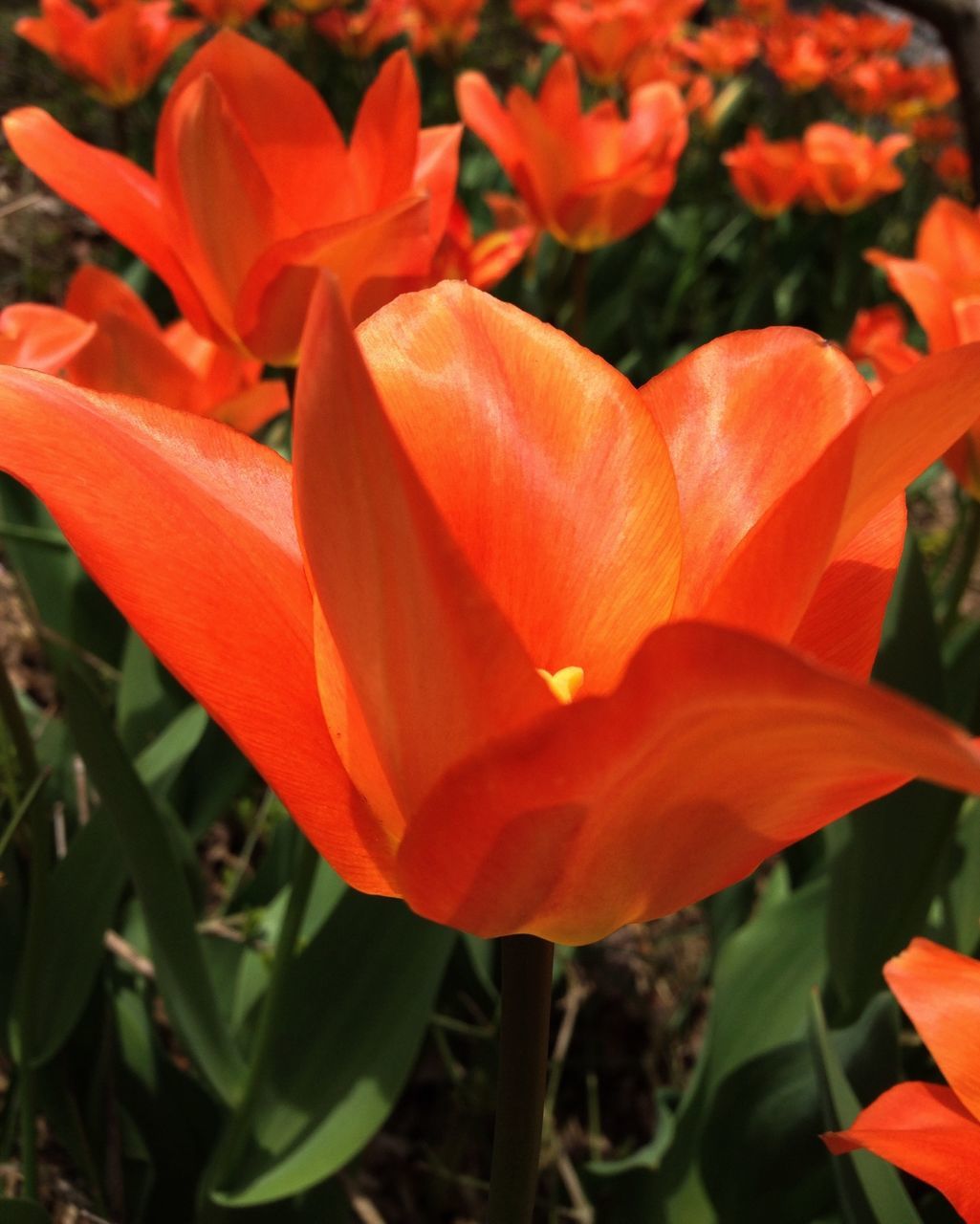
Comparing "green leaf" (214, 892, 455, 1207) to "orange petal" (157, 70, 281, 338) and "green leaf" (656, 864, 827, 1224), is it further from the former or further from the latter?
"orange petal" (157, 70, 281, 338)

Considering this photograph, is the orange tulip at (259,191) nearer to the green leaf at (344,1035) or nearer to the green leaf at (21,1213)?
the green leaf at (344,1035)

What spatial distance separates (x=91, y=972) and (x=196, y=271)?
0.46 meters

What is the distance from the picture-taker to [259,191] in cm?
75

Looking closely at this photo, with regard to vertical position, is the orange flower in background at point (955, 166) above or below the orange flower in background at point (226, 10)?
below

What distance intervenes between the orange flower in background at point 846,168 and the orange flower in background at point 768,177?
4cm

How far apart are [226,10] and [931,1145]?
301 centimetres

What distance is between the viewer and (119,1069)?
0.96 metres

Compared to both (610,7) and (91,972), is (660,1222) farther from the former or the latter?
(610,7)

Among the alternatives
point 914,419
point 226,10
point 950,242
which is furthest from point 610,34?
point 914,419

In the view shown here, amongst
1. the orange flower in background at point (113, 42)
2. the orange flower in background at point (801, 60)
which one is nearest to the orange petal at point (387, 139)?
the orange flower in background at point (113, 42)

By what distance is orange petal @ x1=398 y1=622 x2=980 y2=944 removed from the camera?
259mm

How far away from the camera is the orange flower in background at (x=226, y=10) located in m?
2.86

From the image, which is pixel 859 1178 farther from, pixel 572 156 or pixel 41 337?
pixel 572 156

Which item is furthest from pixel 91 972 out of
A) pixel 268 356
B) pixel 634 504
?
pixel 634 504
